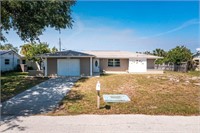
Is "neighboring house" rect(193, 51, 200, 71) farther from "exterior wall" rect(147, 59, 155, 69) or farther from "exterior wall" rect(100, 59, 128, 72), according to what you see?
"exterior wall" rect(100, 59, 128, 72)

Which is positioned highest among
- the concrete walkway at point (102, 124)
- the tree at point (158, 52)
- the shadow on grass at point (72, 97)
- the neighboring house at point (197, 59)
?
the tree at point (158, 52)

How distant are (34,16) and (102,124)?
7.50m

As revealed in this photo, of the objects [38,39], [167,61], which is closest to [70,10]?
[38,39]

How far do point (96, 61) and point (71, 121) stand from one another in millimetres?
22956

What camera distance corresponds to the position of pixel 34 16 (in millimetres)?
10922

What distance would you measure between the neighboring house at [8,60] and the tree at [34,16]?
56.6 ft

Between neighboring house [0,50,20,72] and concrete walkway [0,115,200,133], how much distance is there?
24335 mm

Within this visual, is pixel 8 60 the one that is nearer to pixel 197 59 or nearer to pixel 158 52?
pixel 197 59

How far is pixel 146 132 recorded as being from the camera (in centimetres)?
539

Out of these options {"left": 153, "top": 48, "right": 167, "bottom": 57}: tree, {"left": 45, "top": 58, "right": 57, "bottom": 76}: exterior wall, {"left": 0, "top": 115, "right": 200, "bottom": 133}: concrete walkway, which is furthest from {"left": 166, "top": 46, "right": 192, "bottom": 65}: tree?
{"left": 0, "top": 115, "right": 200, "bottom": 133}: concrete walkway

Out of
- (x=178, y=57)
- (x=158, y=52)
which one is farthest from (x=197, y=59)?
(x=158, y=52)

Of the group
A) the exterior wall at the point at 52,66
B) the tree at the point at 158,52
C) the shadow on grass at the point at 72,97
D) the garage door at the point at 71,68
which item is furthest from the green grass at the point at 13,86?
the tree at the point at 158,52

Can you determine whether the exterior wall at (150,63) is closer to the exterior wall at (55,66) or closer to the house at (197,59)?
the house at (197,59)

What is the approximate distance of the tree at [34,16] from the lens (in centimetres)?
1012
